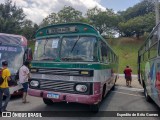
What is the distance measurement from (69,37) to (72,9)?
166 ft

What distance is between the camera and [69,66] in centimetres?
762

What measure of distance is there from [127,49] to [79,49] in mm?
38892

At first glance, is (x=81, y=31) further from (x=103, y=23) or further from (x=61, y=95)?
(x=103, y=23)

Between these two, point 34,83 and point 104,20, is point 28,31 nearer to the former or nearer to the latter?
point 104,20

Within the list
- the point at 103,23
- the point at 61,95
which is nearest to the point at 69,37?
the point at 61,95

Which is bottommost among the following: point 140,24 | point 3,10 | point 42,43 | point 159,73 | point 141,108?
point 141,108

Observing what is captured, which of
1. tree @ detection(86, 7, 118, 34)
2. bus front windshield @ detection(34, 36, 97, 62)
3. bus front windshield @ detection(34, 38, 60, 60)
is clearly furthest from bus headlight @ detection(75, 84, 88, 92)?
tree @ detection(86, 7, 118, 34)

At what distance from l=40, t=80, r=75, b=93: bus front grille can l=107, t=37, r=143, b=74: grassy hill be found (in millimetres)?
28247

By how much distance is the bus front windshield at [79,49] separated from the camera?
768 centimetres

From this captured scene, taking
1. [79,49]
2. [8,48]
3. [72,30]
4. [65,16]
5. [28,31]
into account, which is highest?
[65,16]

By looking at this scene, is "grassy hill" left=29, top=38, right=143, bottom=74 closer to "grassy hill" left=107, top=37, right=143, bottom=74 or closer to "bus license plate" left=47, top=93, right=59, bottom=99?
"grassy hill" left=107, top=37, right=143, bottom=74

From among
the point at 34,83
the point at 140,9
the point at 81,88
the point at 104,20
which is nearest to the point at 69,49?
the point at 81,88

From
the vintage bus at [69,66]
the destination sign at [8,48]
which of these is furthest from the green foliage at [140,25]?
the vintage bus at [69,66]

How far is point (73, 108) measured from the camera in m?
9.00
